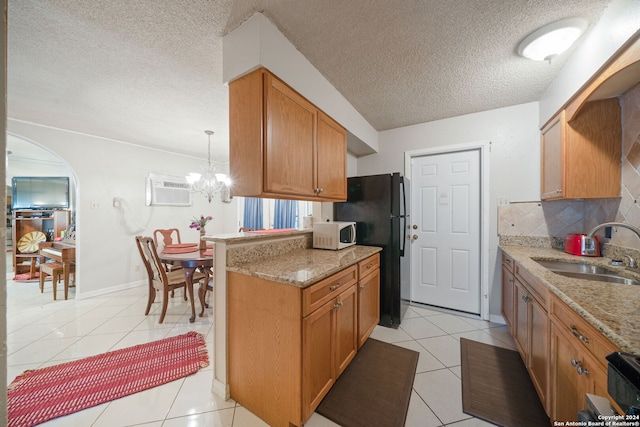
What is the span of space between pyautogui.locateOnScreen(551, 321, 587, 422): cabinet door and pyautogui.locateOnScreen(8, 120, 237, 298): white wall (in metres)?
5.17

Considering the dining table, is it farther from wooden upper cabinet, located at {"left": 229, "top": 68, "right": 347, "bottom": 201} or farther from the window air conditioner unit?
the window air conditioner unit

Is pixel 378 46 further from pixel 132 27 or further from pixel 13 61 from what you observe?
pixel 13 61

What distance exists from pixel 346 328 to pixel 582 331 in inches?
48.4

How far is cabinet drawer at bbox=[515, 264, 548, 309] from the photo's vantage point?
131 cm

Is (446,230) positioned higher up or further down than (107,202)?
further down

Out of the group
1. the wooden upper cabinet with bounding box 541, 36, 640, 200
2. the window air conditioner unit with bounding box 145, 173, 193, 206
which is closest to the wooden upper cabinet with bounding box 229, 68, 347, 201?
the wooden upper cabinet with bounding box 541, 36, 640, 200

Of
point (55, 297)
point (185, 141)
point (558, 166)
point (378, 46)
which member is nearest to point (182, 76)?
point (378, 46)

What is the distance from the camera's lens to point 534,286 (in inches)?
57.8

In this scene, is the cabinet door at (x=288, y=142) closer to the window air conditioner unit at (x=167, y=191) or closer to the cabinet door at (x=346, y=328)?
the cabinet door at (x=346, y=328)

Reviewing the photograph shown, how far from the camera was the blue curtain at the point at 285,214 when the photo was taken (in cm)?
493

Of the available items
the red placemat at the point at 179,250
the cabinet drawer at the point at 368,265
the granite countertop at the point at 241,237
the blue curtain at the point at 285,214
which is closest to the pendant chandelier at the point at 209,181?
the red placemat at the point at 179,250

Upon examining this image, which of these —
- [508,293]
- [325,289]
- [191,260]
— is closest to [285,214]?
[191,260]

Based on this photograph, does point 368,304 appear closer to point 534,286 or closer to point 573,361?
point 534,286

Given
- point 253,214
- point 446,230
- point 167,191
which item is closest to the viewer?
point 446,230
